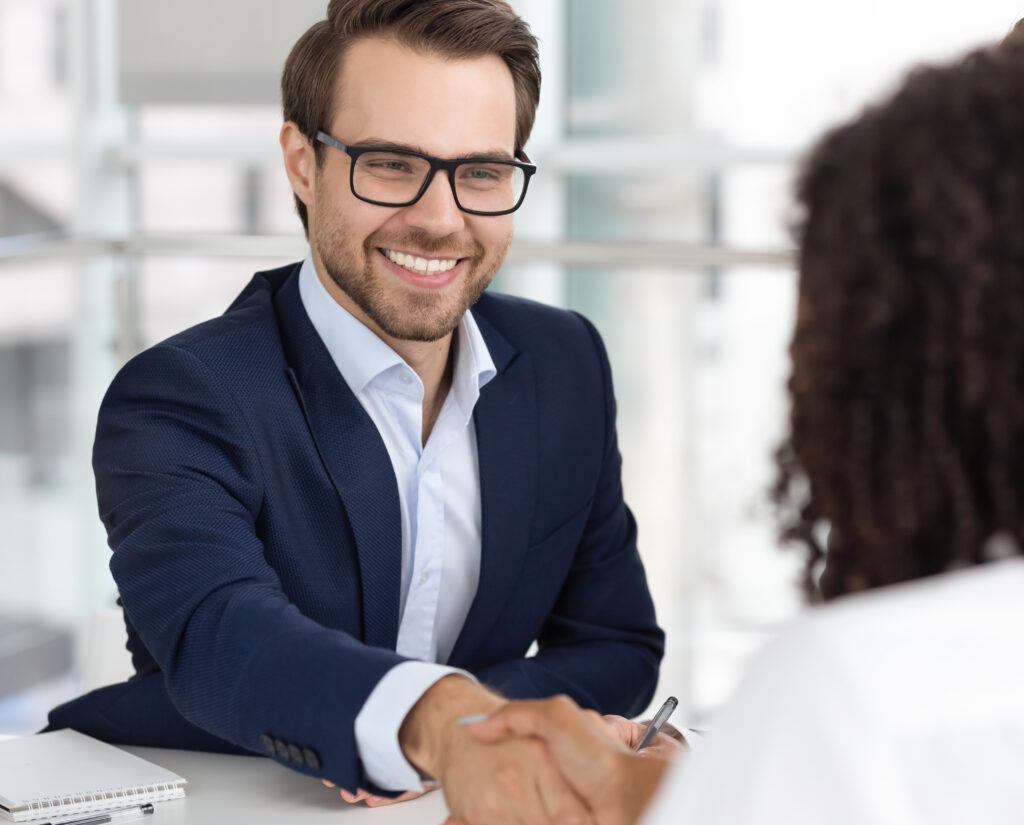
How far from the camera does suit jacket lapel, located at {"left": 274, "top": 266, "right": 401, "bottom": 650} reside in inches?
65.4

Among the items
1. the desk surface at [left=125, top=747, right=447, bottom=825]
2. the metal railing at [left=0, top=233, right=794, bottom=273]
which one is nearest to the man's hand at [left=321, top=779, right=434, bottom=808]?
the desk surface at [left=125, top=747, right=447, bottom=825]

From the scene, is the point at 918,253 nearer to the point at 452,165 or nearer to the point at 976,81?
the point at 976,81

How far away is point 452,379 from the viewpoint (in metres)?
1.90

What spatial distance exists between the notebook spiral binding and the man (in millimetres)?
74

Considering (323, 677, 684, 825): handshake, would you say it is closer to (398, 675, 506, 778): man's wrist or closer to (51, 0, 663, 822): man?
(398, 675, 506, 778): man's wrist

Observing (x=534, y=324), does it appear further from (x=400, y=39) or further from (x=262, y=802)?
(x=262, y=802)

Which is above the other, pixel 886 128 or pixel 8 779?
pixel 886 128

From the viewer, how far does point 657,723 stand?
A: 58.1 inches

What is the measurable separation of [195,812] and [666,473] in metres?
3.10

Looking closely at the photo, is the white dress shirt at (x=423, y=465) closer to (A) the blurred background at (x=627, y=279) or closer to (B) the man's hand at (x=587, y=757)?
(B) the man's hand at (x=587, y=757)

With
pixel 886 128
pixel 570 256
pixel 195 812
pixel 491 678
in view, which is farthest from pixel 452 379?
pixel 570 256

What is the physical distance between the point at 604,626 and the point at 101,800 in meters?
0.74

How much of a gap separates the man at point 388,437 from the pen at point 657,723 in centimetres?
23

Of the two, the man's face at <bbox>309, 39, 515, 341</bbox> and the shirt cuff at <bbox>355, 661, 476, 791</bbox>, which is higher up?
the man's face at <bbox>309, 39, 515, 341</bbox>
